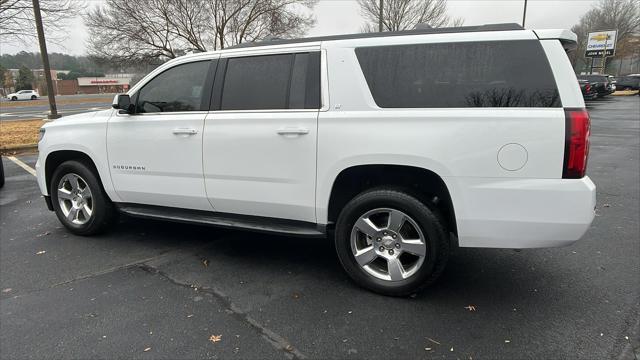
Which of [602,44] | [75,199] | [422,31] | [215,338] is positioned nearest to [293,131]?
[422,31]

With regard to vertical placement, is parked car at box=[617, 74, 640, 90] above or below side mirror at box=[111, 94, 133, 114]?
below

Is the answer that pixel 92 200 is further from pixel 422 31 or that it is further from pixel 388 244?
pixel 422 31

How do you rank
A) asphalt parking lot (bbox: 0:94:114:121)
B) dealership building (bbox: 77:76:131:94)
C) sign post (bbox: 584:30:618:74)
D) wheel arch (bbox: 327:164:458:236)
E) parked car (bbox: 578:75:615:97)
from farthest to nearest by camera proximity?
dealership building (bbox: 77:76:131:94) < sign post (bbox: 584:30:618:74) < parked car (bbox: 578:75:615:97) < asphalt parking lot (bbox: 0:94:114:121) < wheel arch (bbox: 327:164:458:236)

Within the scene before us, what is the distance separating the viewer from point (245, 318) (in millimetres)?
3049

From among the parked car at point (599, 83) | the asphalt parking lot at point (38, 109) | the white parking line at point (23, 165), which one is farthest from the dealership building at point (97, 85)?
the white parking line at point (23, 165)

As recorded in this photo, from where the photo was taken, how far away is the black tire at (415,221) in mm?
3111

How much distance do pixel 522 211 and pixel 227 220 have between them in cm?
241

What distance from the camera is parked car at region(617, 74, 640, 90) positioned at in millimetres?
39531

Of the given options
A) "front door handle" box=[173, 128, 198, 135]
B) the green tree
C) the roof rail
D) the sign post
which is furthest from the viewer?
the green tree

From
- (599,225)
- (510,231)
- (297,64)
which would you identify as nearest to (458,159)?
(510,231)

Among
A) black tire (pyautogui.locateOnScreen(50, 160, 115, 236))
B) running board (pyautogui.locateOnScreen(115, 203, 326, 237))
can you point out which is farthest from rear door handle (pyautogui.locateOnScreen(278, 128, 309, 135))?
black tire (pyautogui.locateOnScreen(50, 160, 115, 236))

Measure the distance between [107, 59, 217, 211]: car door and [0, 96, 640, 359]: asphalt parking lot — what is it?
0.61 metres

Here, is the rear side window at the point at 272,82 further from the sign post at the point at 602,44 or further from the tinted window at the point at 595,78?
the sign post at the point at 602,44

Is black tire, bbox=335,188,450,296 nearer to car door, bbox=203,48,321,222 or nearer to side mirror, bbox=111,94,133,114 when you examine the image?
car door, bbox=203,48,321,222
